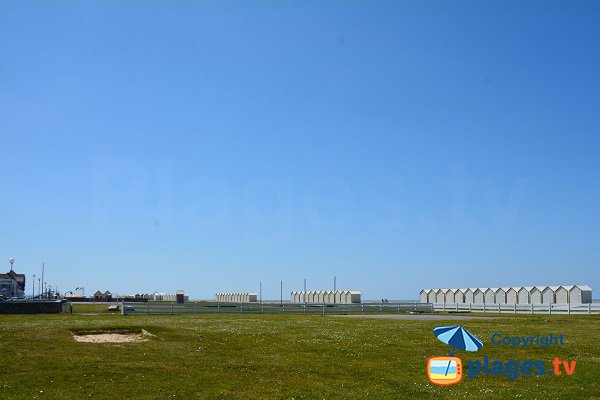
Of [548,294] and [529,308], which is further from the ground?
[548,294]

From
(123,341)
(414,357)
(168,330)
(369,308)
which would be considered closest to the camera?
(414,357)

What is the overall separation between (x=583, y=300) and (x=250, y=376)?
197 ft

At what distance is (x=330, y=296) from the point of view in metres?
107

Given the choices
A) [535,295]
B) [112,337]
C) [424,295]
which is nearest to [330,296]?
[424,295]

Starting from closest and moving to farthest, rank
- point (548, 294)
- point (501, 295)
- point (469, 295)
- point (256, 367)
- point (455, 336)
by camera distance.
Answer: point (455, 336)
point (256, 367)
point (548, 294)
point (501, 295)
point (469, 295)

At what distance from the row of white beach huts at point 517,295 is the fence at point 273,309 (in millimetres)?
12488

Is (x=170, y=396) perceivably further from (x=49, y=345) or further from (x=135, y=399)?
(x=49, y=345)

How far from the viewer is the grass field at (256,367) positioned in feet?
65.1

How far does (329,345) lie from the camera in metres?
29.0

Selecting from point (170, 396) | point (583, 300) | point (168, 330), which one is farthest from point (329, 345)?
point (583, 300)

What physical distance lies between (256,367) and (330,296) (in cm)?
8474

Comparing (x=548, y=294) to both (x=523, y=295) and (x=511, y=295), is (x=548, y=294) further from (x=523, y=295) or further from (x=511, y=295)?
(x=511, y=295)

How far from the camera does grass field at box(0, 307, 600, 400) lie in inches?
781

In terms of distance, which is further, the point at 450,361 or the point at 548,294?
the point at 548,294
